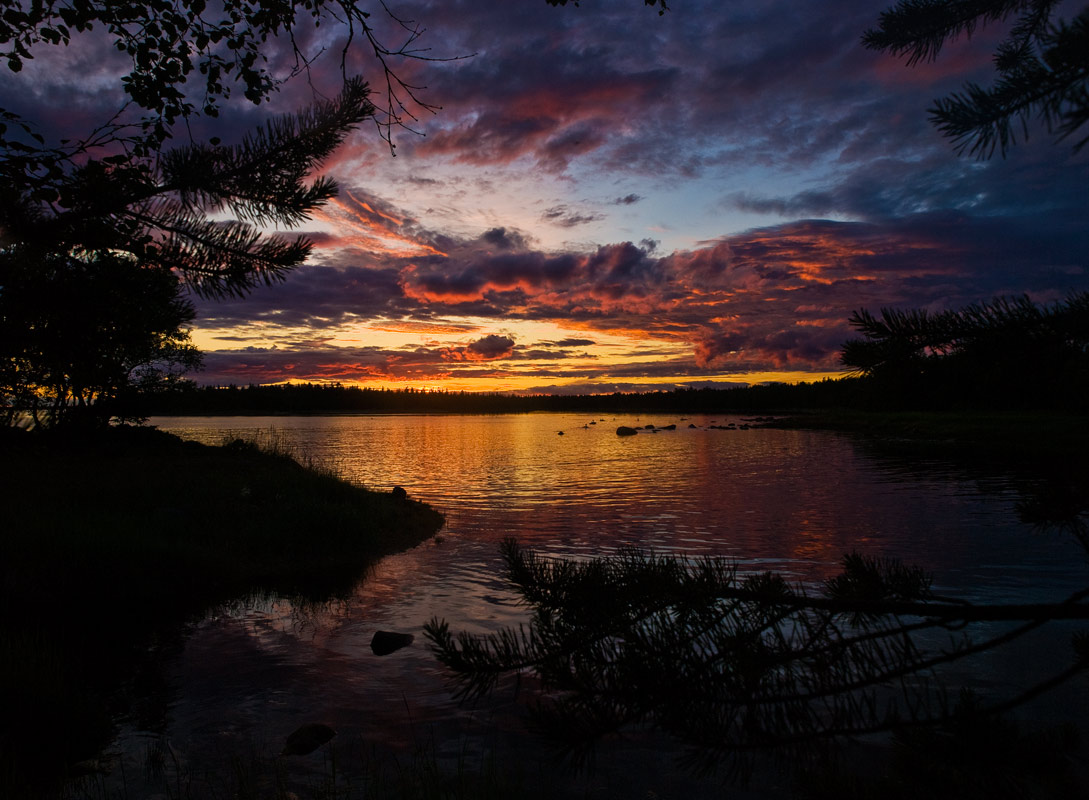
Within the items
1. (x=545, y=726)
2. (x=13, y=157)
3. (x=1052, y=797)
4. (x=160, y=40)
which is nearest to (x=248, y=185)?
(x=13, y=157)

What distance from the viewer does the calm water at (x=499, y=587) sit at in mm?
6398

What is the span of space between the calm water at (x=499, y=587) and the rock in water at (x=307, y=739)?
17cm

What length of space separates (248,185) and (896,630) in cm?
387

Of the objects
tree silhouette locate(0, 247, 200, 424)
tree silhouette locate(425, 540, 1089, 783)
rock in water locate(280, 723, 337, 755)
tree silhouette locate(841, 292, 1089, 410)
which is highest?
tree silhouette locate(0, 247, 200, 424)

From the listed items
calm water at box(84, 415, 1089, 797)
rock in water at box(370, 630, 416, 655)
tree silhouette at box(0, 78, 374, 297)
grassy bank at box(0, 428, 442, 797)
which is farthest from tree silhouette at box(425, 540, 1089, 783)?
rock in water at box(370, 630, 416, 655)

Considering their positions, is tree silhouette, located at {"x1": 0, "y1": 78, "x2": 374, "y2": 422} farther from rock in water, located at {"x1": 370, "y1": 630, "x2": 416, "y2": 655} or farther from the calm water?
rock in water, located at {"x1": 370, "y1": 630, "x2": 416, "y2": 655}

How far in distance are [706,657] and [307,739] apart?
220 inches

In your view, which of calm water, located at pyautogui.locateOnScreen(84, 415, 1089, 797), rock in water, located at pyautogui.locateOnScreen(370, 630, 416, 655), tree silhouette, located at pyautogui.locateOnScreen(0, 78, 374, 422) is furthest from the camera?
rock in water, located at pyautogui.locateOnScreen(370, 630, 416, 655)

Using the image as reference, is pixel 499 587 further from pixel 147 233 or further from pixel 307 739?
pixel 147 233

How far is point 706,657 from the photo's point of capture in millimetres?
2402

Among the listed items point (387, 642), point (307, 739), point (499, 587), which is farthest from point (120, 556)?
point (307, 739)

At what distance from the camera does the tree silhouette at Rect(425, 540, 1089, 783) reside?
2203 millimetres

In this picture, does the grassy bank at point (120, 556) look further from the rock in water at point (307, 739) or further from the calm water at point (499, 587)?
the rock in water at point (307, 739)

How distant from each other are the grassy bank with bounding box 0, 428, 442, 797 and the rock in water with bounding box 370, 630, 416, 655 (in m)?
3.12
